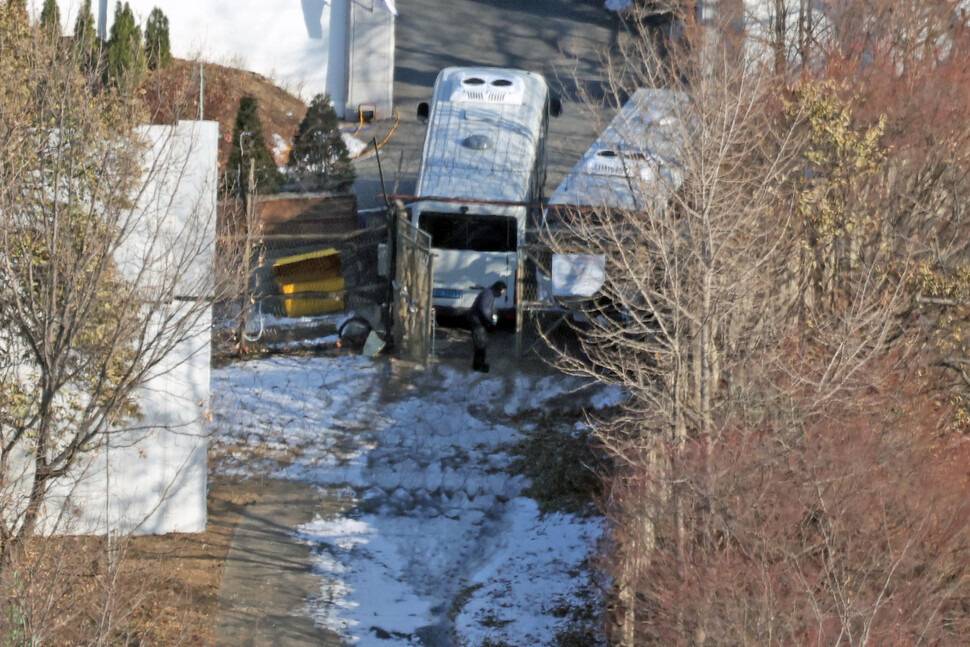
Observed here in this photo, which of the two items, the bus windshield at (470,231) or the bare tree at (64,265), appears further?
the bus windshield at (470,231)

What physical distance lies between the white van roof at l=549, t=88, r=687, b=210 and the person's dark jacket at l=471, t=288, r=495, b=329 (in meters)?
1.64

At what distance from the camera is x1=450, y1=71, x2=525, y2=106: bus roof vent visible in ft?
81.6

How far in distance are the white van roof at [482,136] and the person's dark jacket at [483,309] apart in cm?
200

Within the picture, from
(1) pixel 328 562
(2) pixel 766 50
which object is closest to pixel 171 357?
(1) pixel 328 562

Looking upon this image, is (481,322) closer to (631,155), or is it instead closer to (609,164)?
(631,155)

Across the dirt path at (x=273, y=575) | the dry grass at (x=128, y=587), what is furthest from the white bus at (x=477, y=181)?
the dry grass at (x=128, y=587)

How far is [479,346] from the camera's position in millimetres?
21844

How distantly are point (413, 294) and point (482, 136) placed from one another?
3.19 meters

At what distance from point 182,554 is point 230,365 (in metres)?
5.21

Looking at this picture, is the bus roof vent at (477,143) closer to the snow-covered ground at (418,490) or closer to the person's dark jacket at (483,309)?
the person's dark jacket at (483,309)

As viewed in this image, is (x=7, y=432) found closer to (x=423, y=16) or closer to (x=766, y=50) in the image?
(x=766, y=50)

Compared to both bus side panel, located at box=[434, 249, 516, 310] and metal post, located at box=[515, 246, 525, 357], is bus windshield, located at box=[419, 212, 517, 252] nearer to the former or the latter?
bus side panel, located at box=[434, 249, 516, 310]

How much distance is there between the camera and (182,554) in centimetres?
1734

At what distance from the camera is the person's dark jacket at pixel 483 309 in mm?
21969
